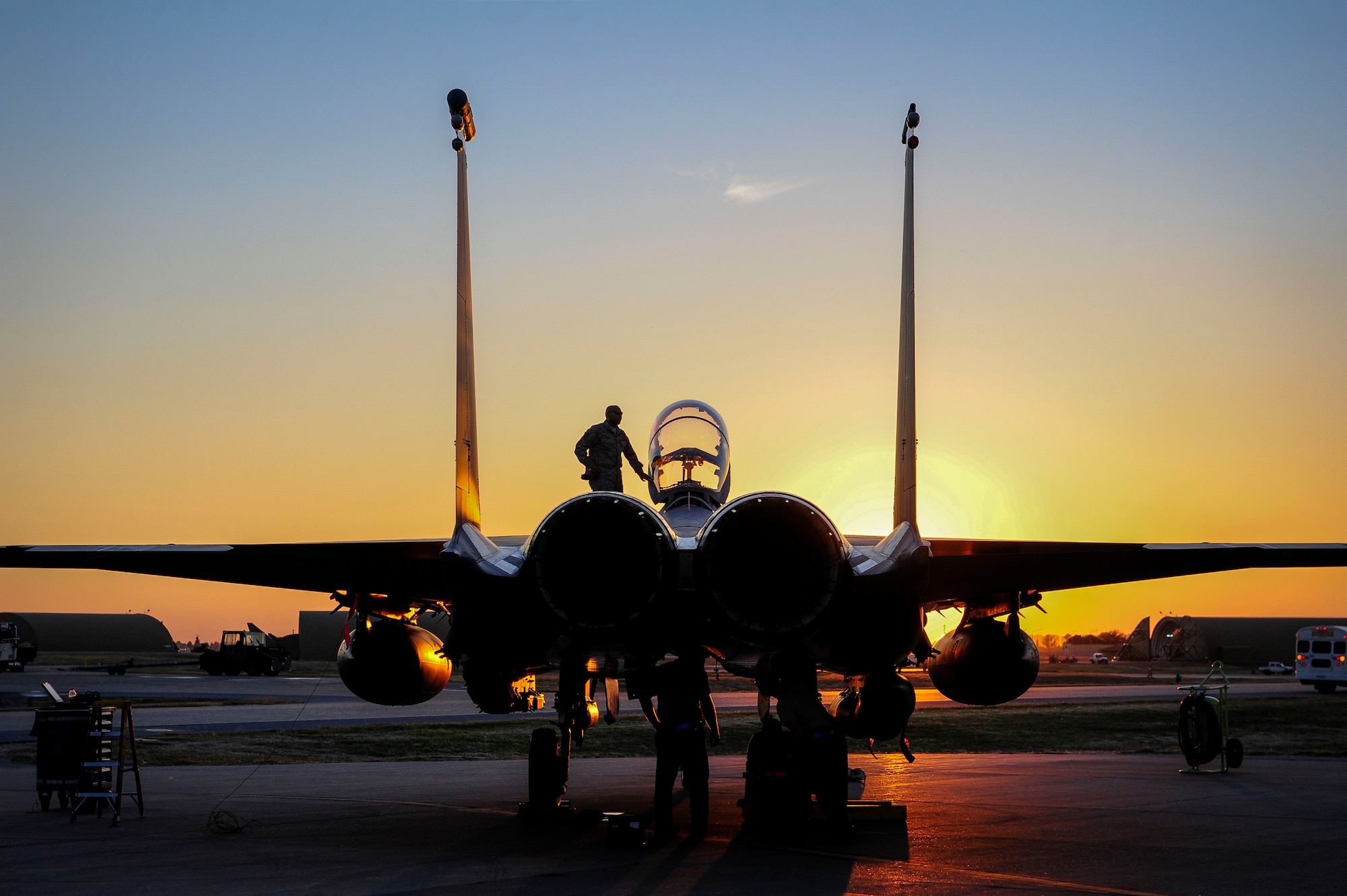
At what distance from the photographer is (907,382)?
9641 millimetres

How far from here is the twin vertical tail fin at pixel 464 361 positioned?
924 centimetres

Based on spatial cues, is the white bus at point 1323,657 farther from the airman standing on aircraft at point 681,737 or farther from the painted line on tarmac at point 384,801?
the airman standing on aircraft at point 681,737

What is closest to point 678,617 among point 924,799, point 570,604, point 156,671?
point 570,604

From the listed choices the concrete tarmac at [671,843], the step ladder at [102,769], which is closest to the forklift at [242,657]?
the concrete tarmac at [671,843]

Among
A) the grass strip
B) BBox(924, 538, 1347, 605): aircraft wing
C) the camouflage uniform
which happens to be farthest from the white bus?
the camouflage uniform

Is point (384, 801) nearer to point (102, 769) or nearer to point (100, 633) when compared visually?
point (102, 769)

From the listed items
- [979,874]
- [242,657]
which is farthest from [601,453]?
[242,657]

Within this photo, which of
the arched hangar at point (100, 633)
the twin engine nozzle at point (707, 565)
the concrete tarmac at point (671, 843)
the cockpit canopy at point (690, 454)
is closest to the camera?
the twin engine nozzle at point (707, 565)

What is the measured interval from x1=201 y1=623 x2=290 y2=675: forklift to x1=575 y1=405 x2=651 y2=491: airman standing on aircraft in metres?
45.9

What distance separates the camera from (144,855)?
359 inches

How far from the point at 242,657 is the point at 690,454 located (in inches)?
1840

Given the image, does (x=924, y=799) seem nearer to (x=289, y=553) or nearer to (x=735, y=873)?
(x=735, y=873)

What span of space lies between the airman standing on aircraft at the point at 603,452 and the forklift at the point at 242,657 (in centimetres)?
4594

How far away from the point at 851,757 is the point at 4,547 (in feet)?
46.5
